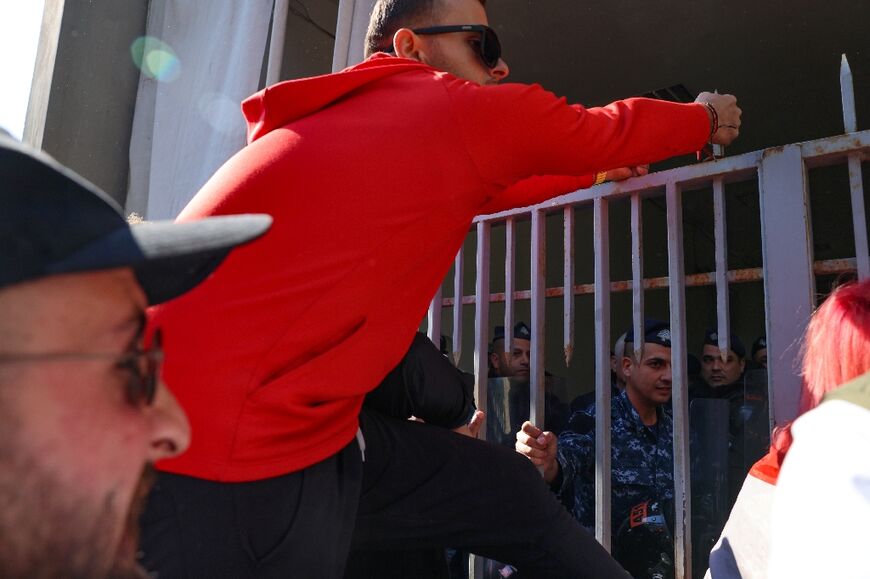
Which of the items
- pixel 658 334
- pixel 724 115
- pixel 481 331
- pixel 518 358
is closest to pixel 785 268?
pixel 724 115

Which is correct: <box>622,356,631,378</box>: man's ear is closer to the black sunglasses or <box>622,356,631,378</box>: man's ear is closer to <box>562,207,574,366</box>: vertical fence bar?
<box>562,207,574,366</box>: vertical fence bar

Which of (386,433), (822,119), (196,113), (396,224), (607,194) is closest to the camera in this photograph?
(396,224)

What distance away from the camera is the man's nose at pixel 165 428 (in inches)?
29.5

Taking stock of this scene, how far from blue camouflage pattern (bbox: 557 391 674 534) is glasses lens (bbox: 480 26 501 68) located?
1477 mm

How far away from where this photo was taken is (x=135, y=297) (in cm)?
74

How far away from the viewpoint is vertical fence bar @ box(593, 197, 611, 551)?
2.11 metres

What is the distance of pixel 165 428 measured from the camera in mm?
761

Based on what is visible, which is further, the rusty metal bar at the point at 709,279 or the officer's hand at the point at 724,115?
the rusty metal bar at the point at 709,279

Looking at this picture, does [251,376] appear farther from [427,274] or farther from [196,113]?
[196,113]

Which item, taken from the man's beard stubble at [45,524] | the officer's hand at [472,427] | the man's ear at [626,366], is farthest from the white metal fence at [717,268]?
the man's beard stubble at [45,524]

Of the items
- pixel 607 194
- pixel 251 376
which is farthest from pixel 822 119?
pixel 251 376

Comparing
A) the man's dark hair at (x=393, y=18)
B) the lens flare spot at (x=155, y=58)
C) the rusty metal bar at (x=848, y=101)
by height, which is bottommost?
the rusty metal bar at (x=848, y=101)

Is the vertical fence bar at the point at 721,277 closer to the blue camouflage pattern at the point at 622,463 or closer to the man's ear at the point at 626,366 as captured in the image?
the blue camouflage pattern at the point at 622,463

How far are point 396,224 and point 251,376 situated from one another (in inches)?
13.5
